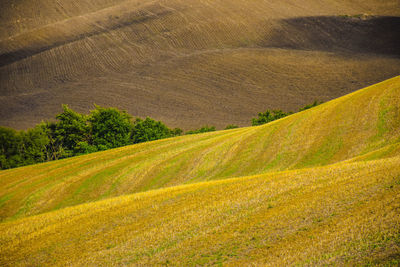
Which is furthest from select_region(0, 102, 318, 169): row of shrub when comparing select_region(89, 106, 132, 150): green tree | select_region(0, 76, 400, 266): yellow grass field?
select_region(0, 76, 400, 266): yellow grass field

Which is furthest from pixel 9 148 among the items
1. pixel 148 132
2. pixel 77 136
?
pixel 148 132

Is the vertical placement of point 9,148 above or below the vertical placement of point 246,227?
above

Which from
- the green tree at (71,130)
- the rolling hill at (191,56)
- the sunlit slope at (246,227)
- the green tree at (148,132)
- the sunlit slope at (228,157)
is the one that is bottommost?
the sunlit slope at (246,227)

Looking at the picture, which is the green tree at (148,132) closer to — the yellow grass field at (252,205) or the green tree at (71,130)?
the green tree at (71,130)

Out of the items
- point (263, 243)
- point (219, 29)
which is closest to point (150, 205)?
point (263, 243)

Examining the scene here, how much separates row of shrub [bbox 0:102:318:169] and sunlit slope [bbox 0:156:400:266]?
4465 cm

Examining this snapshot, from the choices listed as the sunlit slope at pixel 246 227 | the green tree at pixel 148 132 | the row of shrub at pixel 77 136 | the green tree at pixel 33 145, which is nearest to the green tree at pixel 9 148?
the row of shrub at pixel 77 136

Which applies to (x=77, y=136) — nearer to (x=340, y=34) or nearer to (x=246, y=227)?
(x=246, y=227)

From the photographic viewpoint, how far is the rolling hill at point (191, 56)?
92.3m

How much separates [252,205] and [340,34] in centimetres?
13206

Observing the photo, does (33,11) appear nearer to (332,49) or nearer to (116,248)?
(332,49)

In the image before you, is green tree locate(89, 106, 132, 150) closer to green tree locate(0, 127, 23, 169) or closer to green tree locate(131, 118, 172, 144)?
green tree locate(131, 118, 172, 144)

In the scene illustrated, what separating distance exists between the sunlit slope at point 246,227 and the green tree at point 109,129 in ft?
145

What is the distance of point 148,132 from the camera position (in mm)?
68812
